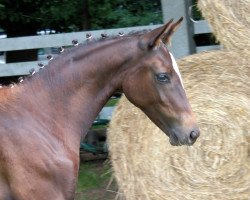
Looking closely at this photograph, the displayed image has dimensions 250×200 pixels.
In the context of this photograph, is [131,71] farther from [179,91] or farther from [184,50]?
[184,50]

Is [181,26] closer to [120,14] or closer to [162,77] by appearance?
[162,77]

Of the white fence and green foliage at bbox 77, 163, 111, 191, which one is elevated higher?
the white fence

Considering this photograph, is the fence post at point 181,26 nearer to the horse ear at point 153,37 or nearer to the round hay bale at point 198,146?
the round hay bale at point 198,146

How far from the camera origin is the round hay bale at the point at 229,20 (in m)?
4.89

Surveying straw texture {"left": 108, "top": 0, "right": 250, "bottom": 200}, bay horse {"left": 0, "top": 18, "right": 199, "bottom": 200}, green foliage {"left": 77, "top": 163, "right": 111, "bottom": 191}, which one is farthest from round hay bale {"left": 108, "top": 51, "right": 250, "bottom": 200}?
bay horse {"left": 0, "top": 18, "right": 199, "bottom": 200}

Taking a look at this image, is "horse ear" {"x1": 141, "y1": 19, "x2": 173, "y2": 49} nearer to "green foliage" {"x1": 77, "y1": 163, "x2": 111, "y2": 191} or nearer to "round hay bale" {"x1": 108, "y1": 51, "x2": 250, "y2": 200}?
"round hay bale" {"x1": 108, "y1": 51, "x2": 250, "y2": 200}

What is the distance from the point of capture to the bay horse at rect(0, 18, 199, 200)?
137 inches

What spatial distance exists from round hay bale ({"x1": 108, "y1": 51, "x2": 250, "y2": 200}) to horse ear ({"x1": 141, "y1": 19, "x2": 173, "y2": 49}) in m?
1.43

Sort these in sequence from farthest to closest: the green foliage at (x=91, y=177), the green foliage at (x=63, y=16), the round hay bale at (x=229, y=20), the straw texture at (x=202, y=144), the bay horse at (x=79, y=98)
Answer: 1. the green foliage at (x=63, y=16)
2. the green foliage at (x=91, y=177)
3. the straw texture at (x=202, y=144)
4. the round hay bale at (x=229, y=20)
5. the bay horse at (x=79, y=98)

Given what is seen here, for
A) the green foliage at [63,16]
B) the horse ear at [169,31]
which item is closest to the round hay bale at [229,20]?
the horse ear at [169,31]

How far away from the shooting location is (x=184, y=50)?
6332 mm

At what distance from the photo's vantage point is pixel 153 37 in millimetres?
3727

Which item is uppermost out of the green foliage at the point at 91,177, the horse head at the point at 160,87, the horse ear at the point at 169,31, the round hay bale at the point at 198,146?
Result: the horse ear at the point at 169,31

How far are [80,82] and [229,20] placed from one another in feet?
5.41
